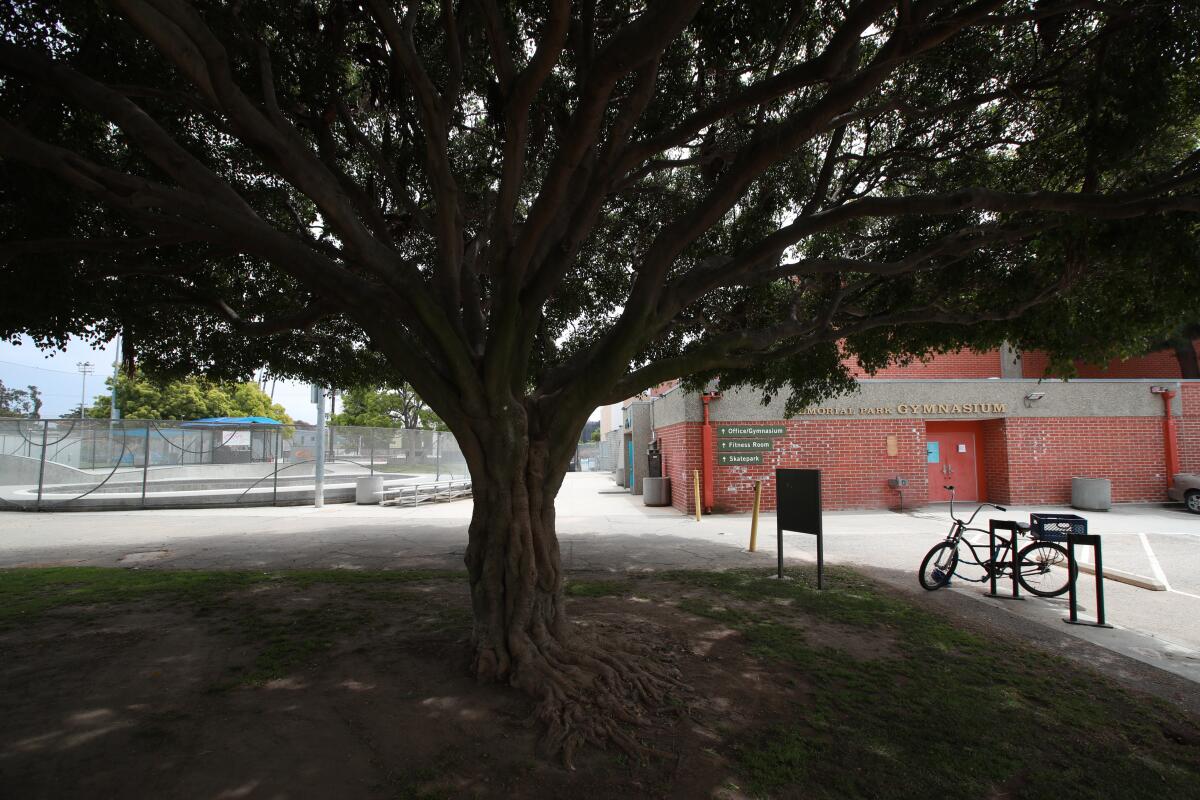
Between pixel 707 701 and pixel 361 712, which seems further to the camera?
pixel 707 701

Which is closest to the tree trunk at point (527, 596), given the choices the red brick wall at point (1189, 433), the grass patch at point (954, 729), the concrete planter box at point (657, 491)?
the grass patch at point (954, 729)

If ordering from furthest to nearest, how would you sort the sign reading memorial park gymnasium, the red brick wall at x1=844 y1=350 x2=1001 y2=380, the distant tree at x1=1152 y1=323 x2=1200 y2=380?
the distant tree at x1=1152 y1=323 x2=1200 y2=380 < the red brick wall at x1=844 y1=350 x2=1001 y2=380 < the sign reading memorial park gymnasium

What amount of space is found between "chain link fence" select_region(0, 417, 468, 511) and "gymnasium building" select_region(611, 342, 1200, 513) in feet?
37.5

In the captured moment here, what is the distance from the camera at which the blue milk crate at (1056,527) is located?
676 cm

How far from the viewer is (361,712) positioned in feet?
13.0

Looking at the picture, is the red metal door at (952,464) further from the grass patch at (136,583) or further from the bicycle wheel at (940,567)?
the grass patch at (136,583)

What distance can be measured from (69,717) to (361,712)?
1727mm

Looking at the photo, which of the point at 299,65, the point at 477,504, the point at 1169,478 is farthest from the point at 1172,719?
the point at 1169,478

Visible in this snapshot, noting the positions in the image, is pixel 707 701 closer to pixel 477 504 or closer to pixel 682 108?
pixel 477 504

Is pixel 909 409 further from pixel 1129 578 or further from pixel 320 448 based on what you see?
pixel 320 448

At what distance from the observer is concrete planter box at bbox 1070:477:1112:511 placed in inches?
631

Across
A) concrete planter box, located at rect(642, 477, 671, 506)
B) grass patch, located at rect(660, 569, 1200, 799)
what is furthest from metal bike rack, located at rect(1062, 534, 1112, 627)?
concrete planter box, located at rect(642, 477, 671, 506)

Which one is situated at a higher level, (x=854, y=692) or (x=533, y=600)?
(x=533, y=600)

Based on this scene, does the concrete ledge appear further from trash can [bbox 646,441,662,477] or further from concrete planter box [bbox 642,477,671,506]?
trash can [bbox 646,441,662,477]
